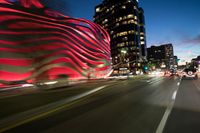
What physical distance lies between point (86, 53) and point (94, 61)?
Answer: 7.11 metres

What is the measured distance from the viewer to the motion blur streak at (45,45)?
1572 inches

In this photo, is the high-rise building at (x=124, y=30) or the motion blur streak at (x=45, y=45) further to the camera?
the high-rise building at (x=124, y=30)

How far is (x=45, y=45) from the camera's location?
50906 millimetres

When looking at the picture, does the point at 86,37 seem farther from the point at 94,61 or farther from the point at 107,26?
the point at 107,26

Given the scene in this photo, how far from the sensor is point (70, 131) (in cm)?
750

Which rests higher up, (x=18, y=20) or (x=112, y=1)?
(x=112, y=1)

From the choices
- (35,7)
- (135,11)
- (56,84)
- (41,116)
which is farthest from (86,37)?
(41,116)

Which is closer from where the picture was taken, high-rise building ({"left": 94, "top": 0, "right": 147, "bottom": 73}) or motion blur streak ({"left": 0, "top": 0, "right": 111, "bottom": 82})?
motion blur streak ({"left": 0, "top": 0, "right": 111, "bottom": 82})

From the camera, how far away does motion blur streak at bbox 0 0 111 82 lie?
131 ft

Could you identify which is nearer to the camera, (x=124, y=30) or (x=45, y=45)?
(x=45, y=45)

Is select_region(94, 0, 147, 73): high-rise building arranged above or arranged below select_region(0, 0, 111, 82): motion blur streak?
above

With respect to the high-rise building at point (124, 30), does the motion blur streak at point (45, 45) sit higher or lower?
lower

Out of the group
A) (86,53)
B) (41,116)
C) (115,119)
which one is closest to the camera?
(115,119)

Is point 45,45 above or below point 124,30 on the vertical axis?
below
